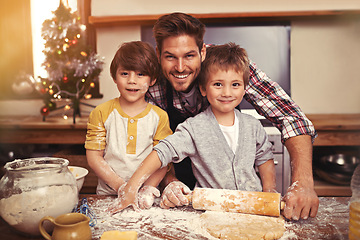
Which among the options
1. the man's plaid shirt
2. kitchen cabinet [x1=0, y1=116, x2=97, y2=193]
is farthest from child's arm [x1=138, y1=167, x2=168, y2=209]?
kitchen cabinet [x1=0, y1=116, x2=97, y2=193]

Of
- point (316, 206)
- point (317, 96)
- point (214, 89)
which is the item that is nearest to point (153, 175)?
point (214, 89)

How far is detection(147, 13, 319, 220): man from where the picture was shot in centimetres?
106

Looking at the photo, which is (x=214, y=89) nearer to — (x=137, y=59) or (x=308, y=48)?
(x=137, y=59)

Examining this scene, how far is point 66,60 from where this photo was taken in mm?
2330

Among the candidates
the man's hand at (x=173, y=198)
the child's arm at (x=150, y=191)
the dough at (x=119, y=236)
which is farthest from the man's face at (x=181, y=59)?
the dough at (x=119, y=236)

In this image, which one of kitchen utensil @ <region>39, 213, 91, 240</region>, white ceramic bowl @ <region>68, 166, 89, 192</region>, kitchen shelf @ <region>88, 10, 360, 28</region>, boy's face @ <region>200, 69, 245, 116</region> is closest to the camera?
kitchen utensil @ <region>39, 213, 91, 240</region>

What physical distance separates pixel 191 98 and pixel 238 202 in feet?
1.86

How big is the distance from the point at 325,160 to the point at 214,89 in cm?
150

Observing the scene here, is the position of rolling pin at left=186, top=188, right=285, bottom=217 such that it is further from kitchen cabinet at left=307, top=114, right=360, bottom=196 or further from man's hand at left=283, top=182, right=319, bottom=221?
kitchen cabinet at left=307, top=114, right=360, bottom=196

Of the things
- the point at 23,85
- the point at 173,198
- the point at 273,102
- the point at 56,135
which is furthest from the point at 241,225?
the point at 23,85

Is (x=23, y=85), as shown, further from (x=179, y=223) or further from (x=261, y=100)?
(x=179, y=223)

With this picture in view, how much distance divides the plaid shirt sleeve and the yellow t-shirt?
1.39 ft

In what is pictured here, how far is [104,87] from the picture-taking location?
105 inches

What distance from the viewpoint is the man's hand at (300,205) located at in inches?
33.5
